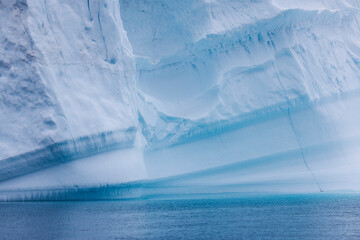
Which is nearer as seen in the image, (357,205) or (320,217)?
(320,217)

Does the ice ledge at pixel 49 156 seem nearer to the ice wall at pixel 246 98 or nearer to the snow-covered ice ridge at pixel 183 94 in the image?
the snow-covered ice ridge at pixel 183 94

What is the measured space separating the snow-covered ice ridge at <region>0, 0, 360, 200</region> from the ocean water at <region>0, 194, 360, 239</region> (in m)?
0.77

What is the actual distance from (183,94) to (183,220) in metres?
4.23

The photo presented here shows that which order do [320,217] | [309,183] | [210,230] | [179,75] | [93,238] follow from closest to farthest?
1. [93,238]
2. [210,230]
3. [320,217]
4. [309,183]
5. [179,75]

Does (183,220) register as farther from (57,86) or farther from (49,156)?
(57,86)

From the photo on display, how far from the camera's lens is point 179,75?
10.4 m

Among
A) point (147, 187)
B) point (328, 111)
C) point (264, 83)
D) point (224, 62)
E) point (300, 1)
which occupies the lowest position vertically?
point (147, 187)

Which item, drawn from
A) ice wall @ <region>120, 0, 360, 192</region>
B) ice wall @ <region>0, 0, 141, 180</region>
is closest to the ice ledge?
ice wall @ <region>0, 0, 141, 180</region>

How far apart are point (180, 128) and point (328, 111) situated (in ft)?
10.3

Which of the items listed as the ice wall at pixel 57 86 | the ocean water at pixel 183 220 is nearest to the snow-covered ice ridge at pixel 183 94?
the ice wall at pixel 57 86

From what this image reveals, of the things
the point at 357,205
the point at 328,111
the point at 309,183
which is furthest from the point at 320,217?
the point at 328,111

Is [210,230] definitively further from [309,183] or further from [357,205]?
[309,183]

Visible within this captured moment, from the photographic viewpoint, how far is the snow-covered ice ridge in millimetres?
8070

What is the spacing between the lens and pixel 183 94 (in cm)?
1037
